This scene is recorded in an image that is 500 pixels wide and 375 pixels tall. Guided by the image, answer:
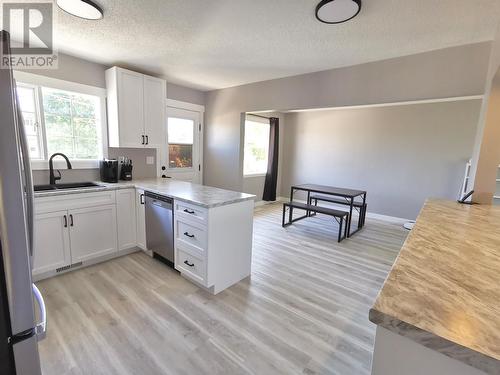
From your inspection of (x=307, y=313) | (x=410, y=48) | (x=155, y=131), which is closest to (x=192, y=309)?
(x=307, y=313)

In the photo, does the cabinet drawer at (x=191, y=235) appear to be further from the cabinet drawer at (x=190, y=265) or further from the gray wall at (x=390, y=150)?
the gray wall at (x=390, y=150)

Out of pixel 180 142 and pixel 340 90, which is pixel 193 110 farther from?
pixel 340 90

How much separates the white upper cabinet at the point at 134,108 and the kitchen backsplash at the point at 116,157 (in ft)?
0.85

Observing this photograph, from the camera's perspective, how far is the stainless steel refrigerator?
0.80 m

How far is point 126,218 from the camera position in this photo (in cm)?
296

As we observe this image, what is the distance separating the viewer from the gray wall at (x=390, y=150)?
4.25 m

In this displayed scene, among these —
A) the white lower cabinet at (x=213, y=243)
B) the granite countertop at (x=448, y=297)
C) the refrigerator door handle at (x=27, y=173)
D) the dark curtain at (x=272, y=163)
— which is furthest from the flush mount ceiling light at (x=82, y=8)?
the dark curtain at (x=272, y=163)

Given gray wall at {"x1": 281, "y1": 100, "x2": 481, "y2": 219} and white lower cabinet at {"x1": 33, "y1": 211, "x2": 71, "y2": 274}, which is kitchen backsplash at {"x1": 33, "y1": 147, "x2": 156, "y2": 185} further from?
gray wall at {"x1": 281, "y1": 100, "x2": 481, "y2": 219}

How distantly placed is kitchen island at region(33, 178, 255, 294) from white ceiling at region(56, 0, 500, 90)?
154 cm

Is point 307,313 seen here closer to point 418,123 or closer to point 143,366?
point 143,366

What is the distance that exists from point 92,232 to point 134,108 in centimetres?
167

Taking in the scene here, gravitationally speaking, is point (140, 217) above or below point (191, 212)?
below

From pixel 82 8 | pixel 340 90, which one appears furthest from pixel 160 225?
pixel 340 90

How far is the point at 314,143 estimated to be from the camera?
5.84 meters
